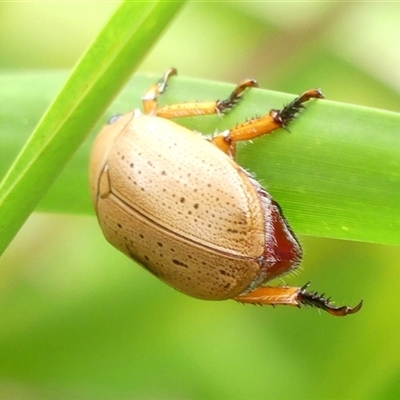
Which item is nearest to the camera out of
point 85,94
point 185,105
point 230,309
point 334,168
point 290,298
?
point 85,94

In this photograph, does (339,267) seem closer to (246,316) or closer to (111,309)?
(246,316)

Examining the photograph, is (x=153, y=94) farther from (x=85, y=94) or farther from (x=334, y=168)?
(x=85, y=94)

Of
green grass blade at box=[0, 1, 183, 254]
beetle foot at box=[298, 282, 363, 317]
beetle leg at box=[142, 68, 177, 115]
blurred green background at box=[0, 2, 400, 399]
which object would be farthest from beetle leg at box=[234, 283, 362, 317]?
green grass blade at box=[0, 1, 183, 254]

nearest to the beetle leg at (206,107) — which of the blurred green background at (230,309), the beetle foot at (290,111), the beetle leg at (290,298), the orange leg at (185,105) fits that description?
the orange leg at (185,105)

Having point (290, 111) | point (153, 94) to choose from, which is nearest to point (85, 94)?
point (290, 111)

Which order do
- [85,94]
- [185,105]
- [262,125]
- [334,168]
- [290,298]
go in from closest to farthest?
[85,94] < [334,168] < [262,125] < [290,298] < [185,105]

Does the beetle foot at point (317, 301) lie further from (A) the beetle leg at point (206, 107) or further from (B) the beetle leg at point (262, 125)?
(A) the beetle leg at point (206, 107)
